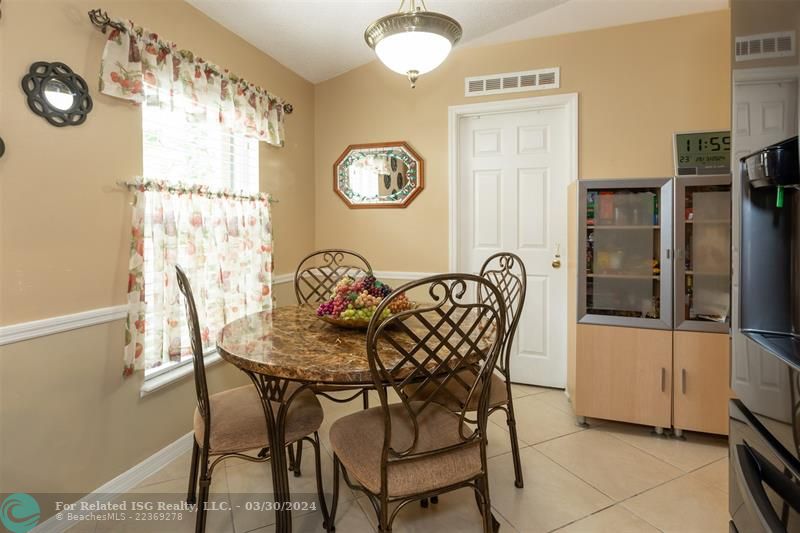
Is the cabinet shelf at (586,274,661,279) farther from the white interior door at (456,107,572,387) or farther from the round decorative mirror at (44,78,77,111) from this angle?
the round decorative mirror at (44,78,77,111)

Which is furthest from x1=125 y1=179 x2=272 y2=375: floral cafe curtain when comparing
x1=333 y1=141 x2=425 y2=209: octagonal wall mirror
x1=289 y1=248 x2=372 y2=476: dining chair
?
x1=333 y1=141 x2=425 y2=209: octagonal wall mirror

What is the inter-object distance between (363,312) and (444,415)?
0.49m

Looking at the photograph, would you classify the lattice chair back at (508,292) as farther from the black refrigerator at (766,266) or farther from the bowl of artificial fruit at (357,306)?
the black refrigerator at (766,266)

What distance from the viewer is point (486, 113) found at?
330 centimetres

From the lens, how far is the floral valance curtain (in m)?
1.88

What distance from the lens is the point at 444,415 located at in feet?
5.12

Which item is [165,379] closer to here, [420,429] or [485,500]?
[420,429]

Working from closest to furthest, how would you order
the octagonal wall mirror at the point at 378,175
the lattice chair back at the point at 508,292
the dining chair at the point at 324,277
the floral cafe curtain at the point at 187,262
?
the lattice chair back at the point at 508,292 < the floral cafe curtain at the point at 187,262 < the dining chair at the point at 324,277 < the octagonal wall mirror at the point at 378,175

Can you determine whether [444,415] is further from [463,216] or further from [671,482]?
[463,216]

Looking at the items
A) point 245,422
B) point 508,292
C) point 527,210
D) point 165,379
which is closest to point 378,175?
point 527,210

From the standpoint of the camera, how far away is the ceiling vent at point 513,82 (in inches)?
122

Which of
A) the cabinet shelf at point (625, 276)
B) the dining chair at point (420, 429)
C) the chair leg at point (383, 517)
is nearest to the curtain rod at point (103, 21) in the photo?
the dining chair at point (420, 429)

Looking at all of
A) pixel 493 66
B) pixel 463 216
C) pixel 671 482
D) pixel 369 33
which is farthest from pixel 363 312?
pixel 493 66

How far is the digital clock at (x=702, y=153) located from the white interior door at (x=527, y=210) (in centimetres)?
69
